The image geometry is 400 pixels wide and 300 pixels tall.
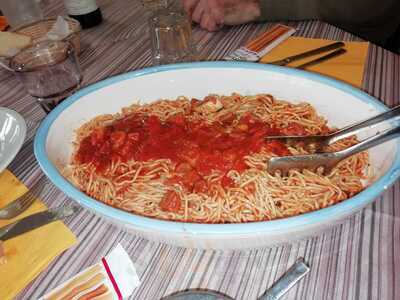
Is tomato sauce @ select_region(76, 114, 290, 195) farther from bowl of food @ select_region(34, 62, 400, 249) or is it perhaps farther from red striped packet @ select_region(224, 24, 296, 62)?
red striped packet @ select_region(224, 24, 296, 62)

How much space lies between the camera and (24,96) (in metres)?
1.68

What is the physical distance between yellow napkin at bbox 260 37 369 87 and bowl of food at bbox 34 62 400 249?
0.29 m

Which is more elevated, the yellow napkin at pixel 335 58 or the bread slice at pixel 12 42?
the bread slice at pixel 12 42

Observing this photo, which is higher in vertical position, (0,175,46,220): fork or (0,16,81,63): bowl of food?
(0,16,81,63): bowl of food

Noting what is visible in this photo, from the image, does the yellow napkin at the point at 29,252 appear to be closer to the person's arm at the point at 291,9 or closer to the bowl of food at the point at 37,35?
the bowl of food at the point at 37,35

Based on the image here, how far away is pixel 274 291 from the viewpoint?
0.82m

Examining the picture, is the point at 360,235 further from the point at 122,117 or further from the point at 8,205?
the point at 8,205

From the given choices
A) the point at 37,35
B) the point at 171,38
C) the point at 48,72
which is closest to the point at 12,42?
the point at 37,35

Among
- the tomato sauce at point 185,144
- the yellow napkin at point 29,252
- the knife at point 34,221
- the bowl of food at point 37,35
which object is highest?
the bowl of food at point 37,35

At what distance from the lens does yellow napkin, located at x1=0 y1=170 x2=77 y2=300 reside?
0.91m

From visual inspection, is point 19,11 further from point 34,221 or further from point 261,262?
point 261,262

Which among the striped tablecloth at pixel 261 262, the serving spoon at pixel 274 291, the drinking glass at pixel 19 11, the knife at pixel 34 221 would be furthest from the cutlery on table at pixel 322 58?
the drinking glass at pixel 19 11

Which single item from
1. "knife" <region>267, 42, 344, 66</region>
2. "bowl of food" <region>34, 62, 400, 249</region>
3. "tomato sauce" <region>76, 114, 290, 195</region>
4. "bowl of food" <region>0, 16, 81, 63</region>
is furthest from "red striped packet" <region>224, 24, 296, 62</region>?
Result: "bowl of food" <region>0, 16, 81, 63</region>

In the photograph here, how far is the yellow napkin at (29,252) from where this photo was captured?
912 millimetres
